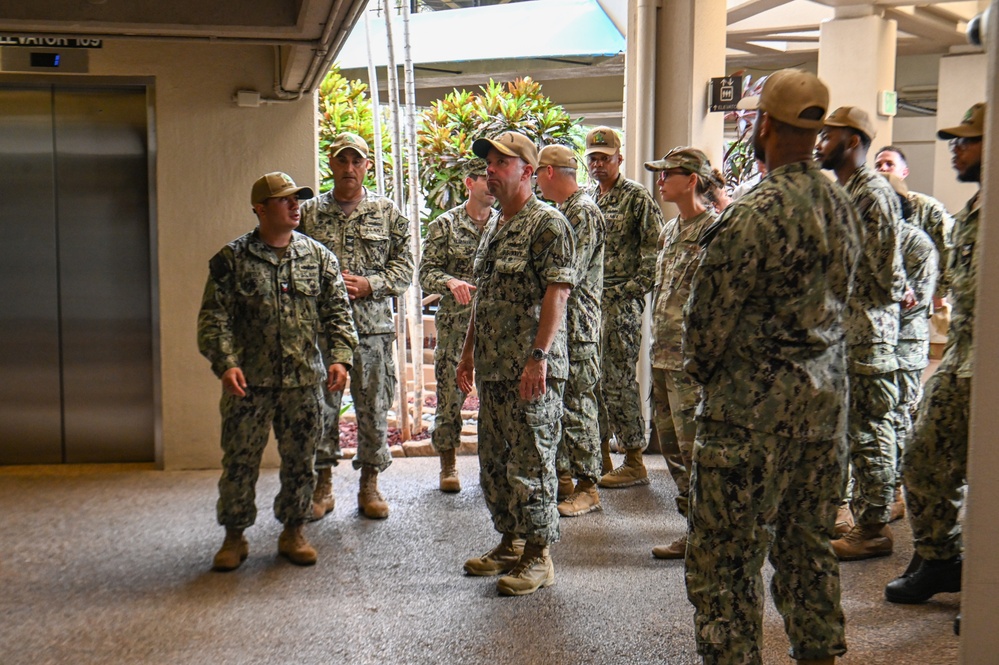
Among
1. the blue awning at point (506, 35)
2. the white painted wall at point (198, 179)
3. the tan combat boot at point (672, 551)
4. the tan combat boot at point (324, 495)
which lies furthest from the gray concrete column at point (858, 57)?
the tan combat boot at point (324, 495)

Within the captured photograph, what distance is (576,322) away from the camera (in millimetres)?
5328

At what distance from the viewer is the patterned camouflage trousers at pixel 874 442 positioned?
456 cm

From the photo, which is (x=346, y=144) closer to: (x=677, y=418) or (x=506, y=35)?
(x=677, y=418)

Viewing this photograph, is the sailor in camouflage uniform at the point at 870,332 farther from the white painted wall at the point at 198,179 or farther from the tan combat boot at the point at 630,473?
the white painted wall at the point at 198,179

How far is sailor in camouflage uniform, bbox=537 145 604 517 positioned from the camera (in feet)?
17.3

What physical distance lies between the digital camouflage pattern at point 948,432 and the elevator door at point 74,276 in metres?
4.60

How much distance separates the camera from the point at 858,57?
10.4m

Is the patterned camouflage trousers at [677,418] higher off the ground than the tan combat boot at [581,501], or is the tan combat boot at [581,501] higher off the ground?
the patterned camouflage trousers at [677,418]

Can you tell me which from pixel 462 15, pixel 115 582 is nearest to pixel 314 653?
pixel 115 582

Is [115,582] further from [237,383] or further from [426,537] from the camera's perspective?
[426,537]

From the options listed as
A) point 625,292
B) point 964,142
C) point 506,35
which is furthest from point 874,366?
point 506,35

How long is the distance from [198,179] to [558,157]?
2.36 metres

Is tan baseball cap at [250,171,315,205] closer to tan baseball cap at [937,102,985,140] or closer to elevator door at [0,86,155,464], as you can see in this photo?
elevator door at [0,86,155,464]

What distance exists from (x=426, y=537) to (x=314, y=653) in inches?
58.7
